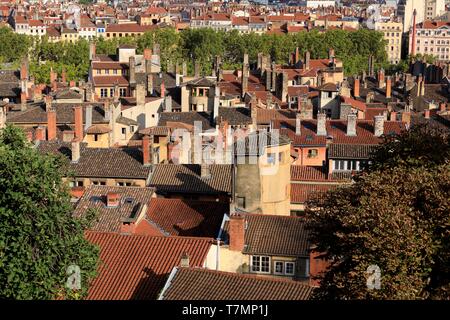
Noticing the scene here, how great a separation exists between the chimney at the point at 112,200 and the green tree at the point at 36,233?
27.4 ft

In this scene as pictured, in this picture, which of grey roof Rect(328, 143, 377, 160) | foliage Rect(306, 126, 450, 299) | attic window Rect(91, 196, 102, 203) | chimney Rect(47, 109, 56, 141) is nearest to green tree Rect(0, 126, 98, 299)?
A: foliage Rect(306, 126, 450, 299)

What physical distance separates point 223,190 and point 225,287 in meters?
14.2

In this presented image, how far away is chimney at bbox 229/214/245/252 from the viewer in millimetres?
25672

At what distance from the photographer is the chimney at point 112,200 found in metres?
28.3

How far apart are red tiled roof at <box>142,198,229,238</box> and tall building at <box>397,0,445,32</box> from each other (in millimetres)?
130870

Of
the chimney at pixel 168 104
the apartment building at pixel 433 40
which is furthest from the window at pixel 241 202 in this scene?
the apartment building at pixel 433 40

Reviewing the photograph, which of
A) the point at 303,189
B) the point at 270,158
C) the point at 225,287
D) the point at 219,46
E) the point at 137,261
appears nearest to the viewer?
the point at 225,287

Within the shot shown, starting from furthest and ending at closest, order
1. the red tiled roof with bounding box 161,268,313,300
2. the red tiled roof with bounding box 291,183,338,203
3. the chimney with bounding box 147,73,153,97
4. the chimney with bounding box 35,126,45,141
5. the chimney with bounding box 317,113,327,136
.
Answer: the chimney with bounding box 147,73,153,97 → the chimney with bounding box 317,113,327,136 → the chimney with bounding box 35,126,45,141 → the red tiled roof with bounding box 291,183,338,203 → the red tiled roof with bounding box 161,268,313,300

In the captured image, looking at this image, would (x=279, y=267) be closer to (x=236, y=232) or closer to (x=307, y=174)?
(x=236, y=232)

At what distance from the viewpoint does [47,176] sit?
19.3 meters

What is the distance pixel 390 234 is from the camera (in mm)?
17219

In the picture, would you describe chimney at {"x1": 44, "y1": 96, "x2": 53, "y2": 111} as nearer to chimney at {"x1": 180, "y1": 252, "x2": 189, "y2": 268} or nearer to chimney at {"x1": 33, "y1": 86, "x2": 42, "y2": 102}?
chimney at {"x1": 33, "y1": 86, "x2": 42, "y2": 102}

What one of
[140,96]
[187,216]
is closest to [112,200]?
[187,216]

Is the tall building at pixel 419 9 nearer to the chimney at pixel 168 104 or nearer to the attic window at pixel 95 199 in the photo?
the chimney at pixel 168 104
